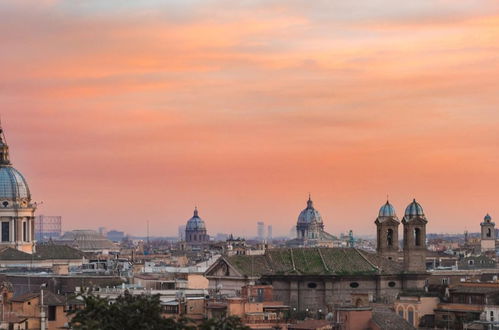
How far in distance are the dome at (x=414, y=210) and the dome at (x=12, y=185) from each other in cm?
4293

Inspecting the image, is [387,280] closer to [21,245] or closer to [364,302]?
[364,302]

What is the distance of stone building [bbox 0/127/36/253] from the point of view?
157250mm

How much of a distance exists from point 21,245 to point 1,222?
2.76 meters

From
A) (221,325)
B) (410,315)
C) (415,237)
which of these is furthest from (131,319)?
(415,237)

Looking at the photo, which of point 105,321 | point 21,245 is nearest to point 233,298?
point 105,321

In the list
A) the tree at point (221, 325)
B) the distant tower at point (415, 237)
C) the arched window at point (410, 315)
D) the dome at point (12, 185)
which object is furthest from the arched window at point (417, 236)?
Result: the tree at point (221, 325)

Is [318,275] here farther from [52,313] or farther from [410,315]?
[52,313]

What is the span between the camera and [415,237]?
408 feet

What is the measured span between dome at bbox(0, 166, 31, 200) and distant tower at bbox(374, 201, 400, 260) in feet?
128

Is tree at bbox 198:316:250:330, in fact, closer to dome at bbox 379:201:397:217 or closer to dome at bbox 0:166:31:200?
dome at bbox 379:201:397:217

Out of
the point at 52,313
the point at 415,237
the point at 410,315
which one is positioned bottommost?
the point at 410,315

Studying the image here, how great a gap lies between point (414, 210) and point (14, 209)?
43156mm

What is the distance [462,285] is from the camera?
104 m

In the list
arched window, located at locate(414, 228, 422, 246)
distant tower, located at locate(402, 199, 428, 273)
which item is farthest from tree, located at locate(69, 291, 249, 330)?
arched window, located at locate(414, 228, 422, 246)
